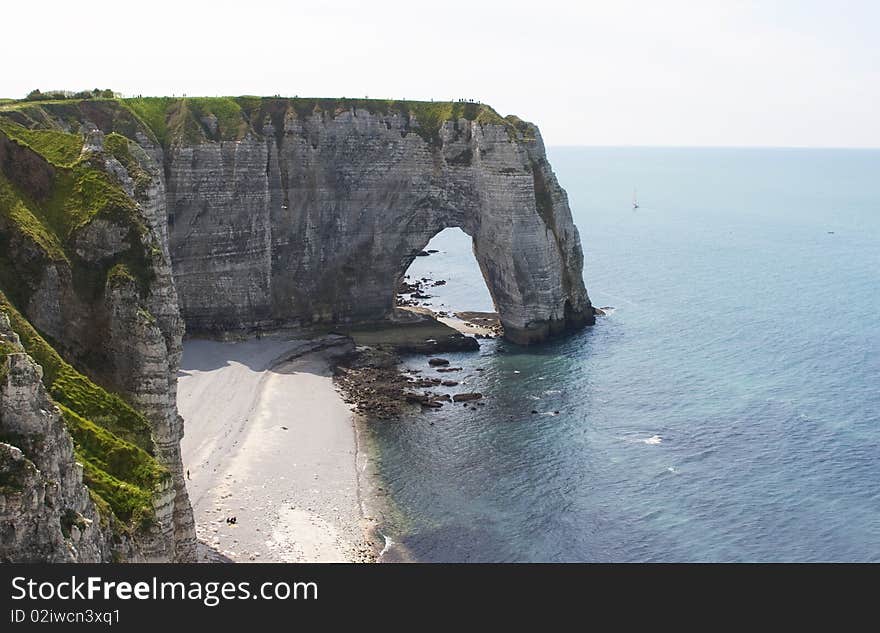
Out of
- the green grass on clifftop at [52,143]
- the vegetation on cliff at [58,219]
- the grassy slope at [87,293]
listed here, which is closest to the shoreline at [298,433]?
the grassy slope at [87,293]

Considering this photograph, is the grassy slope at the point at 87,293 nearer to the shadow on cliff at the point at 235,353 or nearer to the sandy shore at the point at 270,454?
the sandy shore at the point at 270,454

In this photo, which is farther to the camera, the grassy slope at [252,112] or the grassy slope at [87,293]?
the grassy slope at [252,112]

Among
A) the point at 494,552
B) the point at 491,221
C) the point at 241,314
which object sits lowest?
the point at 494,552

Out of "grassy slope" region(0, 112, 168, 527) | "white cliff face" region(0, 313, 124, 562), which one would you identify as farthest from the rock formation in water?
"white cliff face" region(0, 313, 124, 562)

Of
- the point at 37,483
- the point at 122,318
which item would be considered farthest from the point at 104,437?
the point at 37,483

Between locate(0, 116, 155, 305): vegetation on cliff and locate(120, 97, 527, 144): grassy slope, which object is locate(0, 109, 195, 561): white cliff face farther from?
locate(120, 97, 527, 144): grassy slope

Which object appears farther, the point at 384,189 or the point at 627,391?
the point at 384,189

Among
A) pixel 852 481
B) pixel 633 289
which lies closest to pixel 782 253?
pixel 633 289

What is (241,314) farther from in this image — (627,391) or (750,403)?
(750,403)
